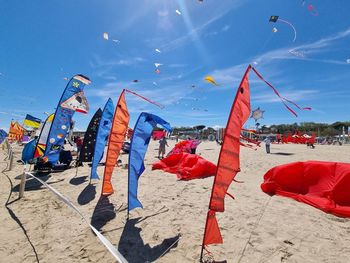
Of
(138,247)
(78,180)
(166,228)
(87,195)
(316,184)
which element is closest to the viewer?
(138,247)

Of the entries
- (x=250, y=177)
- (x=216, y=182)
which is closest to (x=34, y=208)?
(x=216, y=182)

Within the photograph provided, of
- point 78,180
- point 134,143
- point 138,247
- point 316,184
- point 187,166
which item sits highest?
point 134,143

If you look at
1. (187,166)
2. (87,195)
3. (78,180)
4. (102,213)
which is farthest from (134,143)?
Answer: (187,166)

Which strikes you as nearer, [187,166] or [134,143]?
[134,143]

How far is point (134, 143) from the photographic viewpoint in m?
5.70

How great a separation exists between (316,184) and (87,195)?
691 centimetres

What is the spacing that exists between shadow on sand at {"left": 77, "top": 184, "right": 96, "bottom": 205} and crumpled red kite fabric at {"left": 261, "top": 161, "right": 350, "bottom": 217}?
5479 mm

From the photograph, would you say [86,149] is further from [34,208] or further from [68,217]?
[68,217]

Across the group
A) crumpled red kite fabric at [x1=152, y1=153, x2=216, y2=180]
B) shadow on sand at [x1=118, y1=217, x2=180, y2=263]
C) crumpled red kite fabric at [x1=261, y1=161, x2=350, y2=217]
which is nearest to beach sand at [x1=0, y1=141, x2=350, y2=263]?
shadow on sand at [x1=118, y1=217, x2=180, y2=263]

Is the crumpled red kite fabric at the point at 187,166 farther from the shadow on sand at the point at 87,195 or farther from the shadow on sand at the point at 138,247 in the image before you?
the shadow on sand at the point at 138,247

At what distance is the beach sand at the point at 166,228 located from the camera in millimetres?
4066

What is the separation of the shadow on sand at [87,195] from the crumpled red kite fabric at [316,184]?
5.48 m

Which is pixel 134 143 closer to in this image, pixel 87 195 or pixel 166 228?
pixel 166 228

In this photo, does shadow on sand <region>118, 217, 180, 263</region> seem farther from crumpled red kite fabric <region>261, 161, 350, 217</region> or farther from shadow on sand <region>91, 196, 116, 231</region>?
crumpled red kite fabric <region>261, 161, 350, 217</region>
